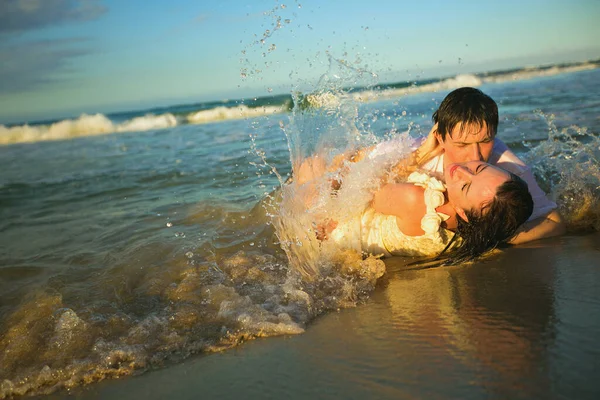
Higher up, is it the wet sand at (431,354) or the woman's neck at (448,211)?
the woman's neck at (448,211)

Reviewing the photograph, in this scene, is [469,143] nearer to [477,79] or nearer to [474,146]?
[474,146]

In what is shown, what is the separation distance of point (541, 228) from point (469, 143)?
99cm

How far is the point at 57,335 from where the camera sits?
112 inches

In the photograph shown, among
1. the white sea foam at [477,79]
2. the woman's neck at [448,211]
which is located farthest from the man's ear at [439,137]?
the white sea foam at [477,79]

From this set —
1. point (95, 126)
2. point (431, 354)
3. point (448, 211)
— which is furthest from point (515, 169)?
point (95, 126)

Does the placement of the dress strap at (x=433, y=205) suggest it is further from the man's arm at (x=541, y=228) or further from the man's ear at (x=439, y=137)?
the man's arm at (x=541, y=228)

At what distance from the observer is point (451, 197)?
3.37 meters

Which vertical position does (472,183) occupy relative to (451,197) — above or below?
above

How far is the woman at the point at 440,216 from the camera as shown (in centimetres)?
313

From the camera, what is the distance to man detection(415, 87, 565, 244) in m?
3.60

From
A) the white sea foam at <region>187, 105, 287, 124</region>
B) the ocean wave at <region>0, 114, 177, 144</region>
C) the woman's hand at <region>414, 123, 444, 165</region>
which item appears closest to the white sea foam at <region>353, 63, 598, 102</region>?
the white sea foam at <region>187, 105, 287, 124</region>

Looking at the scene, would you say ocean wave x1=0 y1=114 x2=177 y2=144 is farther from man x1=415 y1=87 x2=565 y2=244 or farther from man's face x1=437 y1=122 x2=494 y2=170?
man's face x1=437 y1=122 x2=494 y2=170

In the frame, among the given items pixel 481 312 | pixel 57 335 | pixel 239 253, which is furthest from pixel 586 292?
pixel 57 335

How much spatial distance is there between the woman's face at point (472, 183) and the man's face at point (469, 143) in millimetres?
275
